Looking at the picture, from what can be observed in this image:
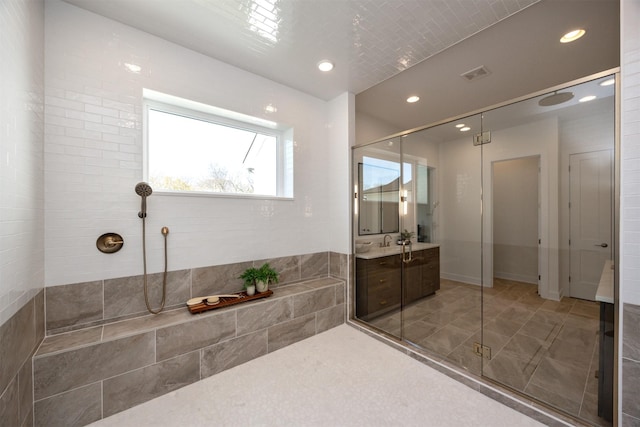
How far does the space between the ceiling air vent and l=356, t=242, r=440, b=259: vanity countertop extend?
5.98 feet

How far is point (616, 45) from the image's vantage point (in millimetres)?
2104

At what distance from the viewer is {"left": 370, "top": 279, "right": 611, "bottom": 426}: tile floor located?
63.1 inches

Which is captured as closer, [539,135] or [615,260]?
[615,260]

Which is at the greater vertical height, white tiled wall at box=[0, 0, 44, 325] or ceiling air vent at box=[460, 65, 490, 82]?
ceiling air vent at box=[460, 65, 490, 82]

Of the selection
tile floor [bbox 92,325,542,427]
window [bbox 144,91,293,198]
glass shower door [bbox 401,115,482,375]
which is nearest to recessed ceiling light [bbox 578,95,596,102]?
glass shower door [bbox 401,115,482,375]

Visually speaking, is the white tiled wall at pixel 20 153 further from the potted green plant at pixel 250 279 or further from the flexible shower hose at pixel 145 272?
the potted green plant at pixel 250 279

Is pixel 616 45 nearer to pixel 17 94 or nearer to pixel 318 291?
pixel 318 291

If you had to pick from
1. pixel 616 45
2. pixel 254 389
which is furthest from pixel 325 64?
pixel 254 389

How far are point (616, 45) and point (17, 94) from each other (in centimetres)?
421

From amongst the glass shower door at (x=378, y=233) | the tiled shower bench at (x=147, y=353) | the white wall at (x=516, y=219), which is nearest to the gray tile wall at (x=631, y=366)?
the white wall at (x=516, y=219)

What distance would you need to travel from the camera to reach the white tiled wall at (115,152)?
5.60 feet

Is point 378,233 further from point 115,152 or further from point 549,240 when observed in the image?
point 115,152

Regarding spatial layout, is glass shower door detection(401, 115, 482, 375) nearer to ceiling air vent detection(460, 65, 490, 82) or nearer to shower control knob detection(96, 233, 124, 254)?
ceiling air vent detection(460, 65, 490, 82)

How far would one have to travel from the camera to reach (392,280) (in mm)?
2803
